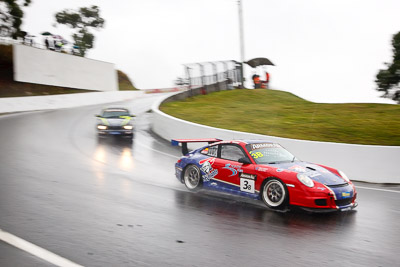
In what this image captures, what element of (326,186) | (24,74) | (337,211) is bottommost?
(337,211)

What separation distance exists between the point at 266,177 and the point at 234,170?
87 cm

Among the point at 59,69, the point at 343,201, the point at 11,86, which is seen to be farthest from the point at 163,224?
the point at 59,69

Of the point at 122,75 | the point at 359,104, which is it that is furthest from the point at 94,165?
the point at 122,75

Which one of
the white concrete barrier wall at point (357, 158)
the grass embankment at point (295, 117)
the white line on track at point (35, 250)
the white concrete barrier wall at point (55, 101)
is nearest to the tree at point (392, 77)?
the grass embankment at point (295, 117)

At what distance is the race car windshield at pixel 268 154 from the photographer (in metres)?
8.84

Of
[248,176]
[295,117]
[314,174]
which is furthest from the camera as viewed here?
[295,117]

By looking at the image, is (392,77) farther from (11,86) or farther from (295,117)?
(11,86)

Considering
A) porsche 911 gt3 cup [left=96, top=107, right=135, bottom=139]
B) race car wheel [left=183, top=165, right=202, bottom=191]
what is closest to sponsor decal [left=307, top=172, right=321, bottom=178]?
race car wheel [left=183, top=165, right=202, bottom=191]

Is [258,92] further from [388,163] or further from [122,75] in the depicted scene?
[122,75]

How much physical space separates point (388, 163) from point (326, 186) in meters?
4.98

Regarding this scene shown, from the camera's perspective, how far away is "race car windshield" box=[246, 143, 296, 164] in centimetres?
884

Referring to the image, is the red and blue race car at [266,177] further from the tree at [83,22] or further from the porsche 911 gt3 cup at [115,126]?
the tree at [83,22]

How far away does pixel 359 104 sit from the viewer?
2406 cm

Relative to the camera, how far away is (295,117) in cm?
2091
